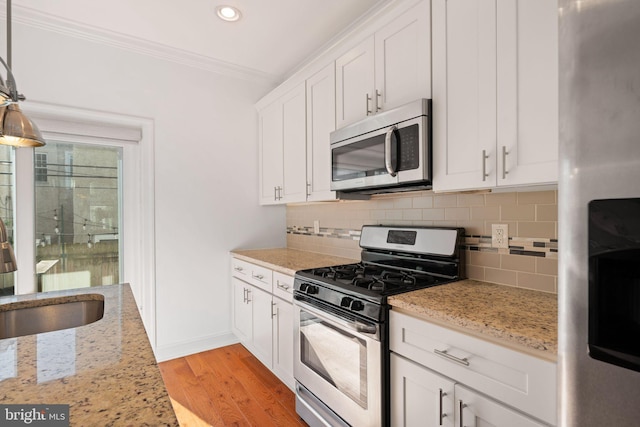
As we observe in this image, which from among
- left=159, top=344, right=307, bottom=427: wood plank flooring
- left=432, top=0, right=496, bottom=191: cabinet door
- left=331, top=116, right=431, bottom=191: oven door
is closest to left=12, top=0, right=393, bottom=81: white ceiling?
left=432, top=0, right=496, bottom=191: cabinet door

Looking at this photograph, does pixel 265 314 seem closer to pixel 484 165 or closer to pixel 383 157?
pixel 383 157

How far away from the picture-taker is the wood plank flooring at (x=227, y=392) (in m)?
2.07

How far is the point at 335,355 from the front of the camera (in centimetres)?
172

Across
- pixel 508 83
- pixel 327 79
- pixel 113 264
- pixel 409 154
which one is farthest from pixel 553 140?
pixel 113 264

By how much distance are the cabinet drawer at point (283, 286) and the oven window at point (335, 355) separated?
0.24 meters

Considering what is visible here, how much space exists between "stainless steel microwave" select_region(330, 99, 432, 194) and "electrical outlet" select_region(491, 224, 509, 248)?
1.30 feet

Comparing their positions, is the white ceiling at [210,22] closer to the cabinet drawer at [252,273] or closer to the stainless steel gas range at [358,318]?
the stainless steel gas range at [358,318]

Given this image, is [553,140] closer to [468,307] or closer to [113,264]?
[468,307]

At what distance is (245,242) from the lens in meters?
3.30

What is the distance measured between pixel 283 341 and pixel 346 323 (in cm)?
84

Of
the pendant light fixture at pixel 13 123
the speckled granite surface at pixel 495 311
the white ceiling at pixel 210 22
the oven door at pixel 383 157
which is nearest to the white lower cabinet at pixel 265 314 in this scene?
the oven door at pixel 383 157

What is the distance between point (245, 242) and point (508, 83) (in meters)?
2.60

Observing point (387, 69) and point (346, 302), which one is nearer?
point (346, 302)

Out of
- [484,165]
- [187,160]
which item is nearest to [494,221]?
[484,165]
